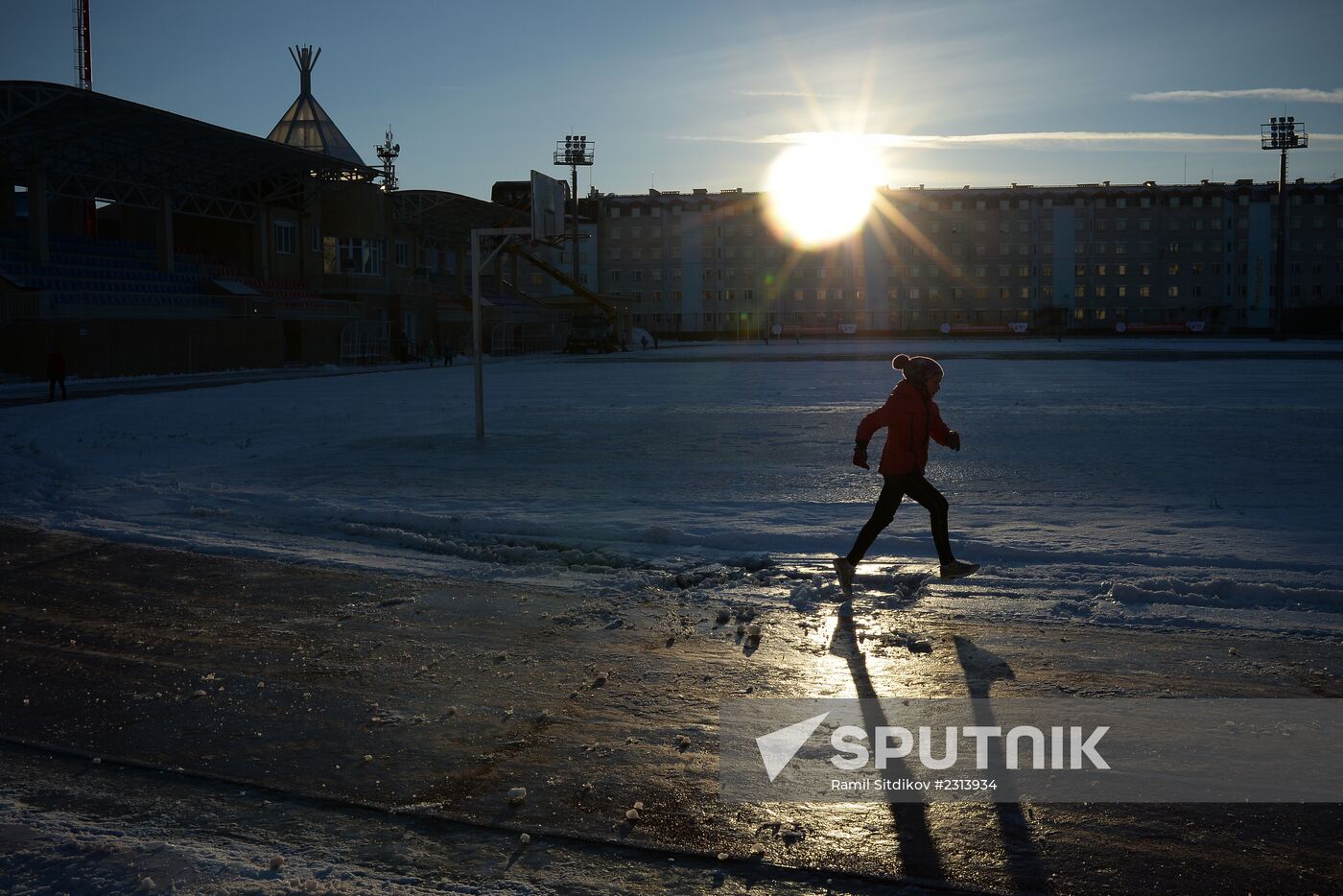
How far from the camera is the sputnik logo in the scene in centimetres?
478

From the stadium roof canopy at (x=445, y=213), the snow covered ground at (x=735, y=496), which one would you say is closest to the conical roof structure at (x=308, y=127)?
the stadium roof canopy at (x=445, y=213)

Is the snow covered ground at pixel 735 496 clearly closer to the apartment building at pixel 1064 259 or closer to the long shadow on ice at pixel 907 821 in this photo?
the long shadow on ice at pixel 907 821

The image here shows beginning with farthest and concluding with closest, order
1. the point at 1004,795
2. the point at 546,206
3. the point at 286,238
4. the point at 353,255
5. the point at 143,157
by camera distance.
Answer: the point at 353,255
the point at 286,238
the point at 143,157
the point at 546,206
the point at 1004,795

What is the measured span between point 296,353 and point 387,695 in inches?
1952

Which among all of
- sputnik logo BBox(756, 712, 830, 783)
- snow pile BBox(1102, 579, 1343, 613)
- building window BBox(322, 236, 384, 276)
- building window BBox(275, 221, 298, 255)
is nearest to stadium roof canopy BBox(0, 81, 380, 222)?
building window BBox(275, 221, 298, 255)

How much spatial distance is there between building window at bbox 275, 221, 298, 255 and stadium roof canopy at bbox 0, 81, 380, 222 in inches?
48.2

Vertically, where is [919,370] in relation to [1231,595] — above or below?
above

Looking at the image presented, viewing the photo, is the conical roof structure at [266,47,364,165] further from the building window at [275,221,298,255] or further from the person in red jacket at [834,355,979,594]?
the person in red jacket at [834,355,979,594]

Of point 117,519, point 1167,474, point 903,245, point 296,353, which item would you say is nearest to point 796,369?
point 296,353

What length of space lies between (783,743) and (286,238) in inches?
2239

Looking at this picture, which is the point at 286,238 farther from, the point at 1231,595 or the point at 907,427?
the point at 1231,595

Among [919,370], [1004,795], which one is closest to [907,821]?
[1004,795]

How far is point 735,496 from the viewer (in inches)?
481

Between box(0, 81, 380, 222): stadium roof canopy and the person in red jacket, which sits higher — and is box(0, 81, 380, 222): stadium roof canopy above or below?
above
